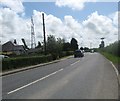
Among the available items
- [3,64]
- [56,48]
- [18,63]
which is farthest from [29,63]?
[56,48]

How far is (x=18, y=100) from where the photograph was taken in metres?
10.8

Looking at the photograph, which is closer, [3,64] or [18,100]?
[18,100]

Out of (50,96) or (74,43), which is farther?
(74,43)

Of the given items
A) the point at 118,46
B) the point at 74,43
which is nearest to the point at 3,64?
the point at 118,46

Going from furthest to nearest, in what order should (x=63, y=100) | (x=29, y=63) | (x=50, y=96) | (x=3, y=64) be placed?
1. (x=29, y=63)
2. (x=3, y=64)
3. (x=50, y=96)
4. (x=63, y=100)

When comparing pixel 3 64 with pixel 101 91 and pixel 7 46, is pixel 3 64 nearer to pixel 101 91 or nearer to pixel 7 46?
pixel 101 91

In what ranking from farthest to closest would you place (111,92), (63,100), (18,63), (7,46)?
(7,46)
(18,63)
(111,92)
(63,100)

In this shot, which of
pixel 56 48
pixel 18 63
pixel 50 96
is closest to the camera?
pixel 50 96

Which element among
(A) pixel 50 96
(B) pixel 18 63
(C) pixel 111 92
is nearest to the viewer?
(A) pixel 50 96

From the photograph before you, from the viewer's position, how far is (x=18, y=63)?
107ft

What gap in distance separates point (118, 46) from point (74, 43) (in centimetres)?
10419

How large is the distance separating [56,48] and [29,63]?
130ft

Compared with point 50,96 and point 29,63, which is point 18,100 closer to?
point 50,96

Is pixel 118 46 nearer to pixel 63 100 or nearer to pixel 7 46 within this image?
pixel 63 100
